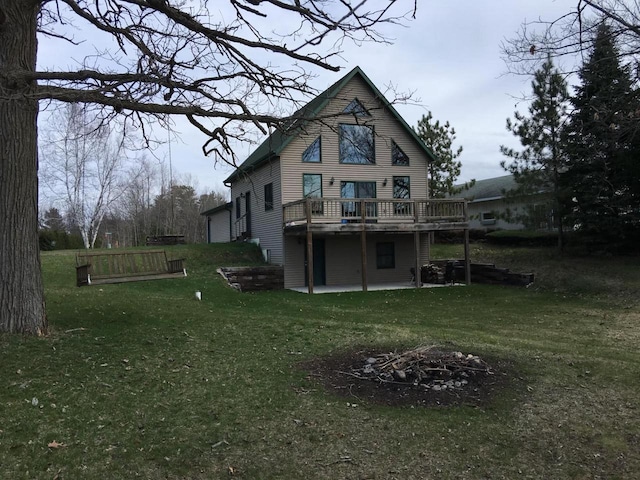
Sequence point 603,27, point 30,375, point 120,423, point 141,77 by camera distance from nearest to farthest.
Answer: point 120,423
point 30,375
point 603,27
point 141,77

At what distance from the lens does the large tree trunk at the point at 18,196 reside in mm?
6176

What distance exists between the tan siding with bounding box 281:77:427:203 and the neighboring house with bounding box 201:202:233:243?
308 inches

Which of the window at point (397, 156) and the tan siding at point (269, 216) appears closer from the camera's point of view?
the tan siding at point (269, 216)

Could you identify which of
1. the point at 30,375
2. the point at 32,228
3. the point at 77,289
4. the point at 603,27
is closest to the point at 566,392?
the point at 603,27

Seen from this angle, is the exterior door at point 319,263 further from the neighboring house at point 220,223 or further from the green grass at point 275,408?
the green grass at point 275,408

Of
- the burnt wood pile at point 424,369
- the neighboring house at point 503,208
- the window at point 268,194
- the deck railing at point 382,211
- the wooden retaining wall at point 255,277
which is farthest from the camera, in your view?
the neighboring house at point 503,208

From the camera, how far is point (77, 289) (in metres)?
13.0

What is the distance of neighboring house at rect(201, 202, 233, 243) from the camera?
26.4m

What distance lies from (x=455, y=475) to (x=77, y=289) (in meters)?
12.1

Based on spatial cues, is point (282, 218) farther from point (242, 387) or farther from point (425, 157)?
point (242, 387)

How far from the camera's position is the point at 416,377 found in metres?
5.32

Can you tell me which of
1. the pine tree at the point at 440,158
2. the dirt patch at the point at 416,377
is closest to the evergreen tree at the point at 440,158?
the pine tree at the point at 440,158

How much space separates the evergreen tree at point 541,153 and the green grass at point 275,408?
12.5m

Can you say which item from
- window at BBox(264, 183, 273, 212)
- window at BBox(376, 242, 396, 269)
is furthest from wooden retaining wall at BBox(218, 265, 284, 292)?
window at BBox(376, 242, 396, 269)
